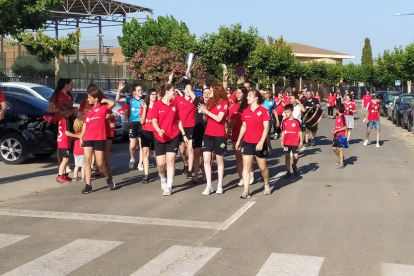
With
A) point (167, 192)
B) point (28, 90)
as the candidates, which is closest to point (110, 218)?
point (167, 192)

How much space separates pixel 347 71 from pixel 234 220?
83.7m

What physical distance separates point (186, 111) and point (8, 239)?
4.83 meters

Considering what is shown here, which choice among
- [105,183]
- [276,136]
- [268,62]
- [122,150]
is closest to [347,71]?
[268,62]

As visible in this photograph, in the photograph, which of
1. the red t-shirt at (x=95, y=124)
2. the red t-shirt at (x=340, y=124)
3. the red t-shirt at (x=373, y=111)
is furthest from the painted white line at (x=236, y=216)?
the red t-shirt at (x=373, y=111)

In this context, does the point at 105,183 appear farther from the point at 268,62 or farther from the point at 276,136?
the point at 268,62

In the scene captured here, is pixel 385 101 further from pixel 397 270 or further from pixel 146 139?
pixel 397 270

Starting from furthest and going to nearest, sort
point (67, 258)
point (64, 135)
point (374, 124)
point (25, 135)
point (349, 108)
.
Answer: point (374, 124) < point (349, 108) < point (25, 135) < point (64, 135) < point (67, 258)

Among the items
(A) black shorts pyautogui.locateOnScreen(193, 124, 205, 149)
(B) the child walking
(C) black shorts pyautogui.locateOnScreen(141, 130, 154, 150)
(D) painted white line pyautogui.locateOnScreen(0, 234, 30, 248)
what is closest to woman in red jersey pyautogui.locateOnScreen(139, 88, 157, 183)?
(C) black shorts pyautogui.locateOnScreen(141, 130, 154, 150)

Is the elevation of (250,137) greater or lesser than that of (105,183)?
greater

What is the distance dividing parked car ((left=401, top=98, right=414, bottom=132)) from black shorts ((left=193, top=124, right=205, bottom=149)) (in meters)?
16.8

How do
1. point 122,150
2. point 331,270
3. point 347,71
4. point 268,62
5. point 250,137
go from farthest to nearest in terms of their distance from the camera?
1. point 347,71
2. point 268,62
3. point 122,150
4. point 250,137
5. point 331,270

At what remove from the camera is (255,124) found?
1024 centimetres

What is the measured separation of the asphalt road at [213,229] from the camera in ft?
20.4

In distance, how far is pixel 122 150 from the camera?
57.5 feet
